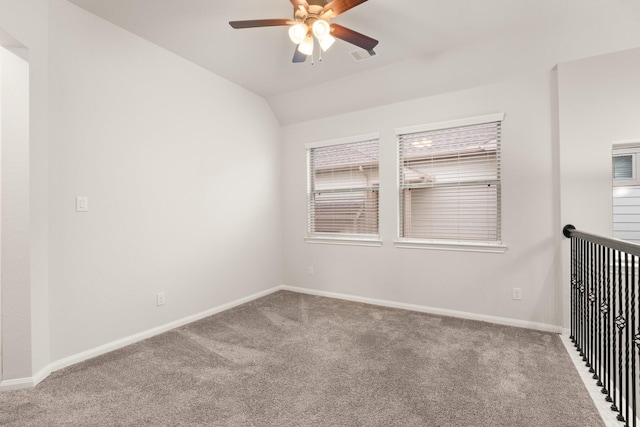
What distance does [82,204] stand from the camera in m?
2.52

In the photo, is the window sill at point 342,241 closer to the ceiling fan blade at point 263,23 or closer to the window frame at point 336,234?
the window frame at point 336,234

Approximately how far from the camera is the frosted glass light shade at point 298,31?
85.7 inches

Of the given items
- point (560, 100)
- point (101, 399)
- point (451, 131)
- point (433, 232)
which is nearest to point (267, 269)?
point (433, 232)

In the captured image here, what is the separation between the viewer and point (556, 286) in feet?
9.93

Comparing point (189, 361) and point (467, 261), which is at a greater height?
point (467, 261)

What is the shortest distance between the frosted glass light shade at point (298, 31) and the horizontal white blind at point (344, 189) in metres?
2.02

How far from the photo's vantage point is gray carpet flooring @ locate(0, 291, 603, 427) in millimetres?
1804

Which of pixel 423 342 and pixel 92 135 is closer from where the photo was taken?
pixel 92 135

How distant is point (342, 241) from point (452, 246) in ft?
4.61

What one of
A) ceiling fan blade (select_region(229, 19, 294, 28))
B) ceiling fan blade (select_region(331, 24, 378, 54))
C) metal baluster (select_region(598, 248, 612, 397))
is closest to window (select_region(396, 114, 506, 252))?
metal baluster (select_region(598, 248, 612, 397))

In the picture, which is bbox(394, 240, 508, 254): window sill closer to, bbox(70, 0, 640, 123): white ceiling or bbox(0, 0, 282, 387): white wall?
bbox(70, 0, 640, 123): white ceiling

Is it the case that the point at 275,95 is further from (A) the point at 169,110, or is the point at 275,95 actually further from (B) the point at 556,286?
(B) the point at 556,286

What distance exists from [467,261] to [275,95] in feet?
10.7

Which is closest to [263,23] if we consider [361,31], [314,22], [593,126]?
[314,22]
